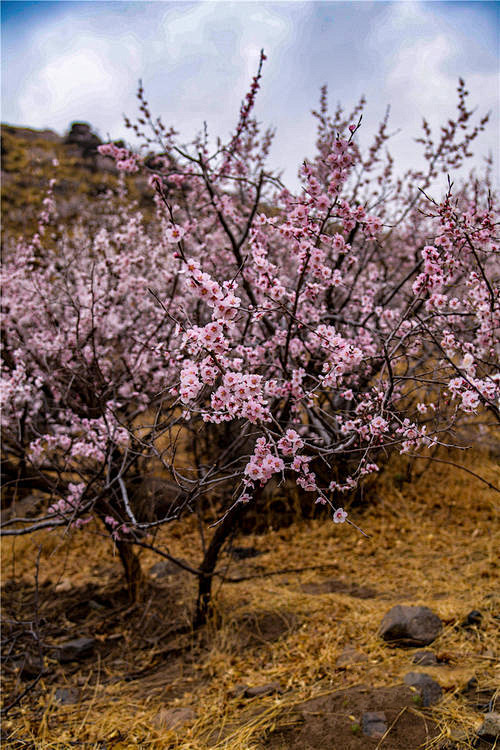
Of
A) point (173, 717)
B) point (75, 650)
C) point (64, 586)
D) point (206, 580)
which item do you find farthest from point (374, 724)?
point (64, 586)

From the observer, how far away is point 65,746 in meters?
2.55

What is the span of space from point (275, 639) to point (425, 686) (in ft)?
3.65

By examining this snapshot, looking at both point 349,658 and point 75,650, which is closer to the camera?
point 349,658

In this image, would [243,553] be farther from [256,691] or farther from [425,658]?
[425,658]

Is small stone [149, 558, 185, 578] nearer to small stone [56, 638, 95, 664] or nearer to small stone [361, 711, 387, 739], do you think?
small stone [56, 638, 95, 664]

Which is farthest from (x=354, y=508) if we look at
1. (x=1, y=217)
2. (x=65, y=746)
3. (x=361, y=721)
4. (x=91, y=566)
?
(x=1, y=217)

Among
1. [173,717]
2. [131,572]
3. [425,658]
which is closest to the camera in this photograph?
[173,717]

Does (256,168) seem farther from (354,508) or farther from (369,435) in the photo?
(369,435)

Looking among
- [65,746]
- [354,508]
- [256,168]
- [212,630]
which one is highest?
[256,168]

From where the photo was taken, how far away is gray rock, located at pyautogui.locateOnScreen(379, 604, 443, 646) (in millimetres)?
2896

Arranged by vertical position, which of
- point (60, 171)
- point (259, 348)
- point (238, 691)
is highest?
point (60, 171)

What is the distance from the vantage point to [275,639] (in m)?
3.26

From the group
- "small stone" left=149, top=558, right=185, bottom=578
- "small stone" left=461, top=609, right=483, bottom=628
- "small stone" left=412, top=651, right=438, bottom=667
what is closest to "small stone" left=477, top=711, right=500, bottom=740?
"small stone" left=412, top=651, right=438, bottom=667

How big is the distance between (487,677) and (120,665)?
2.19m
